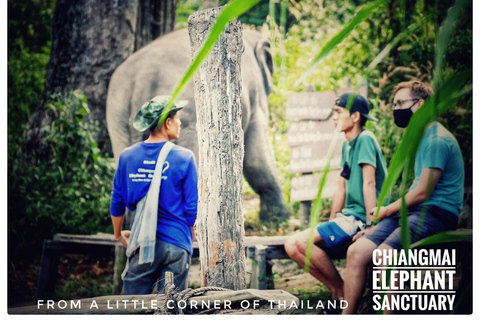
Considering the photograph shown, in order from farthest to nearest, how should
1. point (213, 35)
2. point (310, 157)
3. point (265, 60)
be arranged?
point (265, 60) → point (310, 157) → point (213, 35)

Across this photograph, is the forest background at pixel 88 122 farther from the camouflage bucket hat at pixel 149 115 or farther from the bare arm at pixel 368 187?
the camouflage bucket hat at pixel 149 115

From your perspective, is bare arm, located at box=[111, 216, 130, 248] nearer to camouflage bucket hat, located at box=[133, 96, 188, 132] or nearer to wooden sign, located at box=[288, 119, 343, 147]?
camouflage bucket hat, located at box=[133, 96, 188, 132]

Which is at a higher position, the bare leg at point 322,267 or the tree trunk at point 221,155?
the tree trunk at point 221,155

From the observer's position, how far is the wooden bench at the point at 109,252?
121 inches

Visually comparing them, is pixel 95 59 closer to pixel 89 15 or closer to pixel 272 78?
pixel 89 15

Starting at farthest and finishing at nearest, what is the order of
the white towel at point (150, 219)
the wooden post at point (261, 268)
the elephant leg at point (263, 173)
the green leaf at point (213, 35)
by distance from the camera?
the elephant leg at point (263, 173) → the wooden post at point (261, 268) → the white towel at point (150, 219) → the green leaf at point (213, 35)

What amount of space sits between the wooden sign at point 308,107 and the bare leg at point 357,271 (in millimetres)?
1338

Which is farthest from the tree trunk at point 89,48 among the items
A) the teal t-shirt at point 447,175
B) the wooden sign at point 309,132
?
the teal t-shirt at point 447,175

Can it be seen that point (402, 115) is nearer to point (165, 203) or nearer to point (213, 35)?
point (165, 203)

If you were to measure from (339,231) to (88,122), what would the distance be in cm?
220

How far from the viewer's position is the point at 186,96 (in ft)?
11.1

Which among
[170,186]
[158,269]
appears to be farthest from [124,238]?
[170,186]

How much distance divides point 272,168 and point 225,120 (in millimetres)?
2019

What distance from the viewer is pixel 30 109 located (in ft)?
13.3
